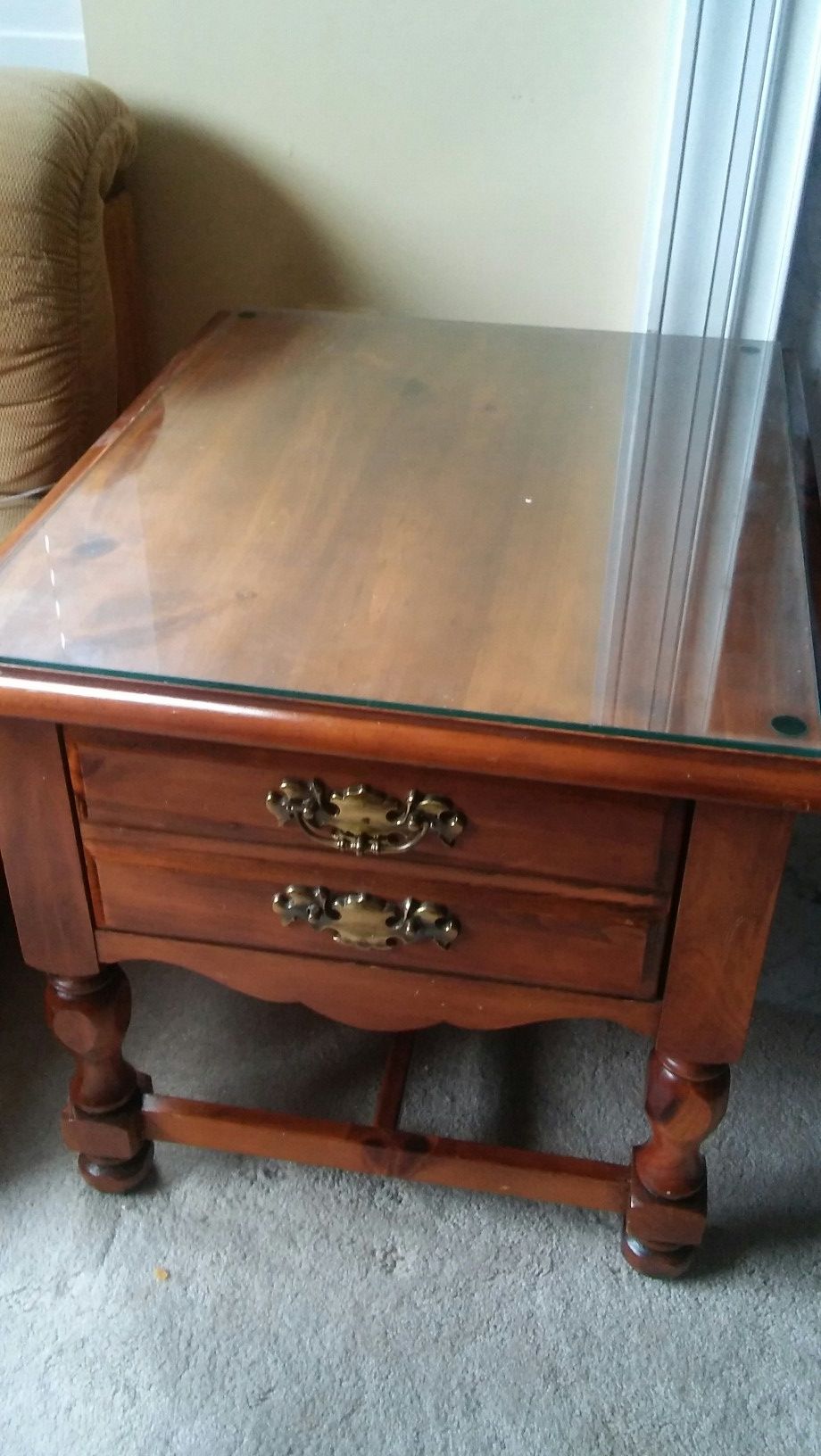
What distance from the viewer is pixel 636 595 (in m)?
0.73

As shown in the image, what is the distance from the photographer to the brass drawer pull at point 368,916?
76 cm

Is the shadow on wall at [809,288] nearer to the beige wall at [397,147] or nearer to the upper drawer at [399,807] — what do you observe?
the beige wall at [397,147]

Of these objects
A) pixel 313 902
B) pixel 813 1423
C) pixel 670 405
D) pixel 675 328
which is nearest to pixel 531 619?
pixel 313 902

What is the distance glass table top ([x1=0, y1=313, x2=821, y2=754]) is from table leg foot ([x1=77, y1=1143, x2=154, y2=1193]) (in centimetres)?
50

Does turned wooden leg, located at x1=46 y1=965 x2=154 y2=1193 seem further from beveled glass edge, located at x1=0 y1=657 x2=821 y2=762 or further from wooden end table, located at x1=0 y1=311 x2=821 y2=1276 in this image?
beveled glass edge, located at x1=0 y1=657 x2=821 y2=762

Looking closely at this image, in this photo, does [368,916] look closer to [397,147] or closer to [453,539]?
[453,539]

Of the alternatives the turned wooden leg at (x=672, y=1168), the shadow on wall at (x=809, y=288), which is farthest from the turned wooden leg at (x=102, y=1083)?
the shadow on wall at (x=809, y=288)

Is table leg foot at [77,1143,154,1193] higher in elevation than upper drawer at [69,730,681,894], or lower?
lower

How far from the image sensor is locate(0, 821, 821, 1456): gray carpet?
88cm

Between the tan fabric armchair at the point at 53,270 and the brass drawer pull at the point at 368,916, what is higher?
the tan fabric armchair at the point at 53,270

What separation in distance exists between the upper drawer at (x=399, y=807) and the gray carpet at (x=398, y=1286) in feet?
1.37

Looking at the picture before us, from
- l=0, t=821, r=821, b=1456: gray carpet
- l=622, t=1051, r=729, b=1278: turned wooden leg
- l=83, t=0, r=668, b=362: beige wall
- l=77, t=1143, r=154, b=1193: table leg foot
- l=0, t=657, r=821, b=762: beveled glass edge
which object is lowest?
l=0, t=821, r=821, b=1456: gray carpet

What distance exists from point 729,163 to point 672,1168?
788mm

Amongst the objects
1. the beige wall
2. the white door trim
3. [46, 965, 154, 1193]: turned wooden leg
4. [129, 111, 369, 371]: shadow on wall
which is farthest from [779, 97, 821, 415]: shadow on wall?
[46, 965, 154, 1193]: turned wooden leg
